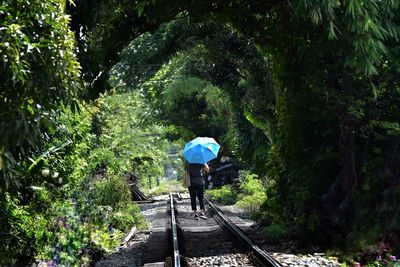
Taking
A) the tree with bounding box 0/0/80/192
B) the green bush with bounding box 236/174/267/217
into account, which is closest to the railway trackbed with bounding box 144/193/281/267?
the green bush with bounding box 236/174/267/217

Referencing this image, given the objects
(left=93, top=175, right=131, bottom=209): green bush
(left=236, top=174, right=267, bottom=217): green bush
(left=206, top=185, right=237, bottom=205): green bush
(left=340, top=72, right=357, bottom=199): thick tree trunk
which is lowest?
(left=206, top=185, right=237, bottom=205): green bush

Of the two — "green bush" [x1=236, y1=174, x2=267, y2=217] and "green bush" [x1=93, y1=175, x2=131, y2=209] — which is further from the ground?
"green bush" [x1=93, y1=175, x2=131, y2=209]

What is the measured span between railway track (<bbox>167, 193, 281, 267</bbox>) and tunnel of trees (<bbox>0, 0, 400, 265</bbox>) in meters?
1.16

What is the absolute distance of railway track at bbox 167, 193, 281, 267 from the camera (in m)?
9.64

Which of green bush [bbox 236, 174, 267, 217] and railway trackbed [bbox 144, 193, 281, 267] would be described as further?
green bush [bbox 236, 174, 267, 217]

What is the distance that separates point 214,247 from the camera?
11641 millimetres

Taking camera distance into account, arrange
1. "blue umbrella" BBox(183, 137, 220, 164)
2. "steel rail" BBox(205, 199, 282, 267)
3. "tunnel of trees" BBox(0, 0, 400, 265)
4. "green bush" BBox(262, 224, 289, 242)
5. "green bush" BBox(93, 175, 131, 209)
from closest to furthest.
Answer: "tunnel of trees" BBox(0, 0, 400, 265)
"steel rail" BBox(205, 199, 282, 267)
"green bush" BBox(262, 224, 289, 242)
"blue umbrella" BBox(183, 137, 220, 164)
"green bush" BBox(93, 175, 131, 209)

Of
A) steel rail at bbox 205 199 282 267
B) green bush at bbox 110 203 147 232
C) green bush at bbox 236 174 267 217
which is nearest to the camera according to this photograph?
steel rail at bbox 205 199 282 267

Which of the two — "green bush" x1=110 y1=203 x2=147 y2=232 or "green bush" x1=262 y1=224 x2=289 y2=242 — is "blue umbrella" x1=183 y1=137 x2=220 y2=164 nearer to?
"green bush" x1=110 y1=203 x2=147 y2=232

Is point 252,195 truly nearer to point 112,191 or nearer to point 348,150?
point 112,191

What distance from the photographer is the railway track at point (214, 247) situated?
9.64 metres

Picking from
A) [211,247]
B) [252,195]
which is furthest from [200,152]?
[252,195]

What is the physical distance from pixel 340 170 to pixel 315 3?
429cm

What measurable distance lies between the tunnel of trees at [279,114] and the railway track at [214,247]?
1165 millimetres
